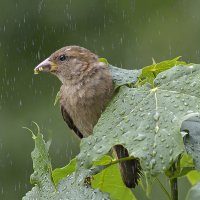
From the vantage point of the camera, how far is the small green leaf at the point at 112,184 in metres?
2.51

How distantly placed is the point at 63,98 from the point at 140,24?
618 cm

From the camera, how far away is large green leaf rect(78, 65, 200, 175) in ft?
6.67

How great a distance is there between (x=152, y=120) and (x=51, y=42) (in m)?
6.92

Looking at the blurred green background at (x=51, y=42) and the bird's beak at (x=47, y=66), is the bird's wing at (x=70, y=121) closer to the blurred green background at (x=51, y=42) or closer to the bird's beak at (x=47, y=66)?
the bird's beak at (x=47, y=66)

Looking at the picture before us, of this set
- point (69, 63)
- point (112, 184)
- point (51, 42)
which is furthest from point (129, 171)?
point (51, 42)

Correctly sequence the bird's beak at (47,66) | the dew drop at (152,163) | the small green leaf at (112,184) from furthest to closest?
the bird's beak at (47,66), the small green leaf at (112,184), the dew drop at (152,163)

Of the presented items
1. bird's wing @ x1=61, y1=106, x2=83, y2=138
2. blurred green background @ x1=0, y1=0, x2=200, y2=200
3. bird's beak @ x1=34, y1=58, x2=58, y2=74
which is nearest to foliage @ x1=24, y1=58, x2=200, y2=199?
bird's wing @ x1=61, y1=106, x2=83, y2=138

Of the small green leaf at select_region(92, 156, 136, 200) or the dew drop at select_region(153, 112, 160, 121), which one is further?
the small green leaf at select_region(92, 156, 136, 200)

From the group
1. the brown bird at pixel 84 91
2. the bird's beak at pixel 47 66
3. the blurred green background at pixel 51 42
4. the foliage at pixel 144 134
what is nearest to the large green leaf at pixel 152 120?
the foliage at pixel 144 134

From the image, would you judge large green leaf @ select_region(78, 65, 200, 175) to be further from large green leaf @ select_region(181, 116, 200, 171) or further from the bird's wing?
the bird's wing

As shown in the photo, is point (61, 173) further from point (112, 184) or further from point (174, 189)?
point (174, 189)

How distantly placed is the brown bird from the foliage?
0.22m

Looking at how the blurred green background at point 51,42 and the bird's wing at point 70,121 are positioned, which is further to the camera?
the blurred green background at point 51,42

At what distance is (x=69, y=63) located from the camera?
10.8 feet
